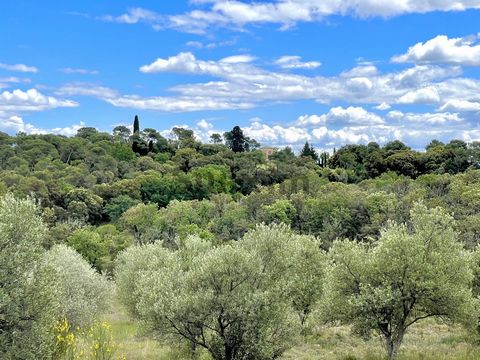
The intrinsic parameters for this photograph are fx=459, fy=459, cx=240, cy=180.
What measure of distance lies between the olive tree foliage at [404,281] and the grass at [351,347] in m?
3.33

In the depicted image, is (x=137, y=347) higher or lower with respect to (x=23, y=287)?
lower

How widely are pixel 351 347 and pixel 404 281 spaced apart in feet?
34.5

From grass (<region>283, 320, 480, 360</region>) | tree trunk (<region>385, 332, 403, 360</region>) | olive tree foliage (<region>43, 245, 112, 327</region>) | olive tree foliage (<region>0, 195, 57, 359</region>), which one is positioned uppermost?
olive tree foliage (<region>0, 195, 57, 359</region>)

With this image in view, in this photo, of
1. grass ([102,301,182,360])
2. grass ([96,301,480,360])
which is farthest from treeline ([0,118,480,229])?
grass ([96,301,480,360])

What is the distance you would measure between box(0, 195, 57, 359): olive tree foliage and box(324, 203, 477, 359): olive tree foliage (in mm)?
16243

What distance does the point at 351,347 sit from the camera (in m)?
34.6

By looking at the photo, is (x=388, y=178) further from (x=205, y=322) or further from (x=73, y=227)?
(x=205, y=322)

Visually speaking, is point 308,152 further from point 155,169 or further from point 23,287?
point 23,287

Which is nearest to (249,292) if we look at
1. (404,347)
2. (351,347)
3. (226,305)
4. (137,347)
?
(226,305)

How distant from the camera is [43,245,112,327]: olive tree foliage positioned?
33.1 meters

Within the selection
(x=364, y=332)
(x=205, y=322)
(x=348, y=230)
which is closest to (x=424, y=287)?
(x=364, y=332)

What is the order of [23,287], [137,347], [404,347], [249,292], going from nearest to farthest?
[23,287], [249,292], [404,347], [137,347]

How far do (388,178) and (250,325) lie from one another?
111487 millimetres

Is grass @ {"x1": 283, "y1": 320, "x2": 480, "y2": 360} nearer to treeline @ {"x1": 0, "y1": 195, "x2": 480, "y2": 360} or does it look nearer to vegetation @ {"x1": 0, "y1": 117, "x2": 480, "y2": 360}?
vegetation @ {"x1": 0, "y1": 117, "x2": 480, "y2": 360}
